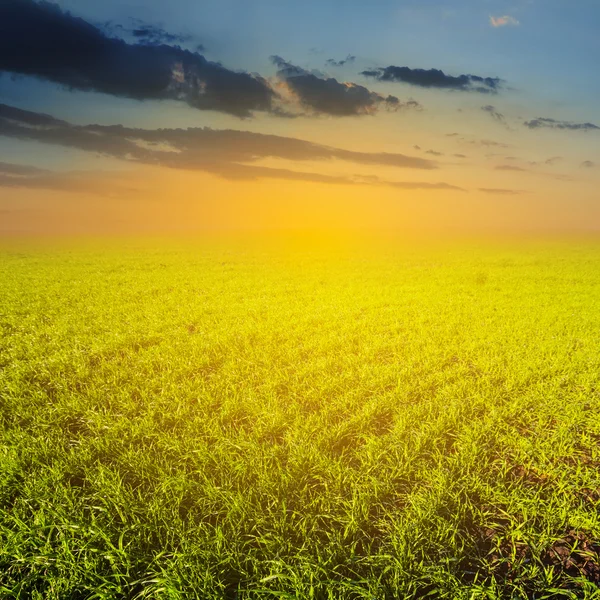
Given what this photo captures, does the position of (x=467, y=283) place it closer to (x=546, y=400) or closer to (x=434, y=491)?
(x=546, y=400)

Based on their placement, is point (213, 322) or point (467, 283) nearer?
point (213, 322)

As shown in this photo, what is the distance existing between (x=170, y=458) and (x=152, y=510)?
1.31 meters

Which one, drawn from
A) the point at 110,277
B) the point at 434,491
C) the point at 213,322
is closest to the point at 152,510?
the point at 434,491

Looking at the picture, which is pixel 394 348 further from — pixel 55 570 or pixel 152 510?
pixel 55 570

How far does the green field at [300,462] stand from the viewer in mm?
3795

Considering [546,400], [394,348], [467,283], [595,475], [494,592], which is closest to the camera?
[494,592]

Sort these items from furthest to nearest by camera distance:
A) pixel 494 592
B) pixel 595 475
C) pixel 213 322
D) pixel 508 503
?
pixel 213 322, pixel 595 475, pixel 508 503, pixel 494 592

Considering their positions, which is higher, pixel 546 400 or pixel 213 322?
pixel 546 400

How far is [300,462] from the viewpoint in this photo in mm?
5422

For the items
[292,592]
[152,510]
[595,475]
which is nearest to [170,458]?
[152,510]

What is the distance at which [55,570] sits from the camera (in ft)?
12.6

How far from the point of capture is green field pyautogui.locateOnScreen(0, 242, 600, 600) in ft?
12.5

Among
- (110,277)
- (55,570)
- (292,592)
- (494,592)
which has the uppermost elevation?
(494,592)

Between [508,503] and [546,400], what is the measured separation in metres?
3.78
